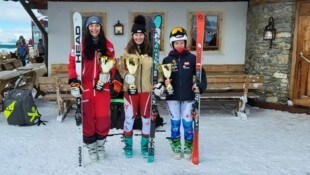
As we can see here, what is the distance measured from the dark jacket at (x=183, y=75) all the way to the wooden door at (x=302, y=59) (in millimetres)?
3459

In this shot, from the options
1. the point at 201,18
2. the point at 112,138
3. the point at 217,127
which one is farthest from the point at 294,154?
the point at 112,138

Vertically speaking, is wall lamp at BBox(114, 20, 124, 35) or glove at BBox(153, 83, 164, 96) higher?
wall lamp at BBox(114, 20, 124, 35)

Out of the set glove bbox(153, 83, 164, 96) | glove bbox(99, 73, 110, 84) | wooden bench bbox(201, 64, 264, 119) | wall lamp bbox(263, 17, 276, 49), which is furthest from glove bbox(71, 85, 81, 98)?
wall lamp bbox(263, 17, 276, 49)

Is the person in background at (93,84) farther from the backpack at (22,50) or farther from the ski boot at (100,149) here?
the backpack at (22,50)

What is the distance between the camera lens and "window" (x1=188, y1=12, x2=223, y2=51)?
752 cm

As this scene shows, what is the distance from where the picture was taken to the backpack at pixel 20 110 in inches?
209

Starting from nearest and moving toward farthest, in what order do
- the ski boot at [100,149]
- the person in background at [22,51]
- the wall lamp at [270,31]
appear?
the ski boot at [100,149] → the wall lamp at [270,31] → the person in background at [22,51]

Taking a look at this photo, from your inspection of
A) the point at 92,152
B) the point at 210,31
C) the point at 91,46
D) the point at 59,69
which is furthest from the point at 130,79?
the point at 210,31

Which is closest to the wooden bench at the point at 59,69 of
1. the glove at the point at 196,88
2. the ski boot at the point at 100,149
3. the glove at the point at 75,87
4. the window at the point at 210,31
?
the window at the point at 210,31

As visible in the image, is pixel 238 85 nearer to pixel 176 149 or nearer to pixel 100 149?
pixel 176 149

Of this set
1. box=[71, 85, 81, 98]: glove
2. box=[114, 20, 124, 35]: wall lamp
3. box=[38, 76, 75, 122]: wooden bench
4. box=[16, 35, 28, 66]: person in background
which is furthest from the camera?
box=[16, 35, 28, 66]: person in background

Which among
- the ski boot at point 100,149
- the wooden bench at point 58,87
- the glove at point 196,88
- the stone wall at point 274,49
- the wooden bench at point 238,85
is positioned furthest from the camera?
the stone wall at point 274,49

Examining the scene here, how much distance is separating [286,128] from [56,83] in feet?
12.9

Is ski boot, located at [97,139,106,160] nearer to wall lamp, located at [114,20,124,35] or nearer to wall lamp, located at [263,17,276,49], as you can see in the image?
wall lamp, located at [114,20,124,35]
